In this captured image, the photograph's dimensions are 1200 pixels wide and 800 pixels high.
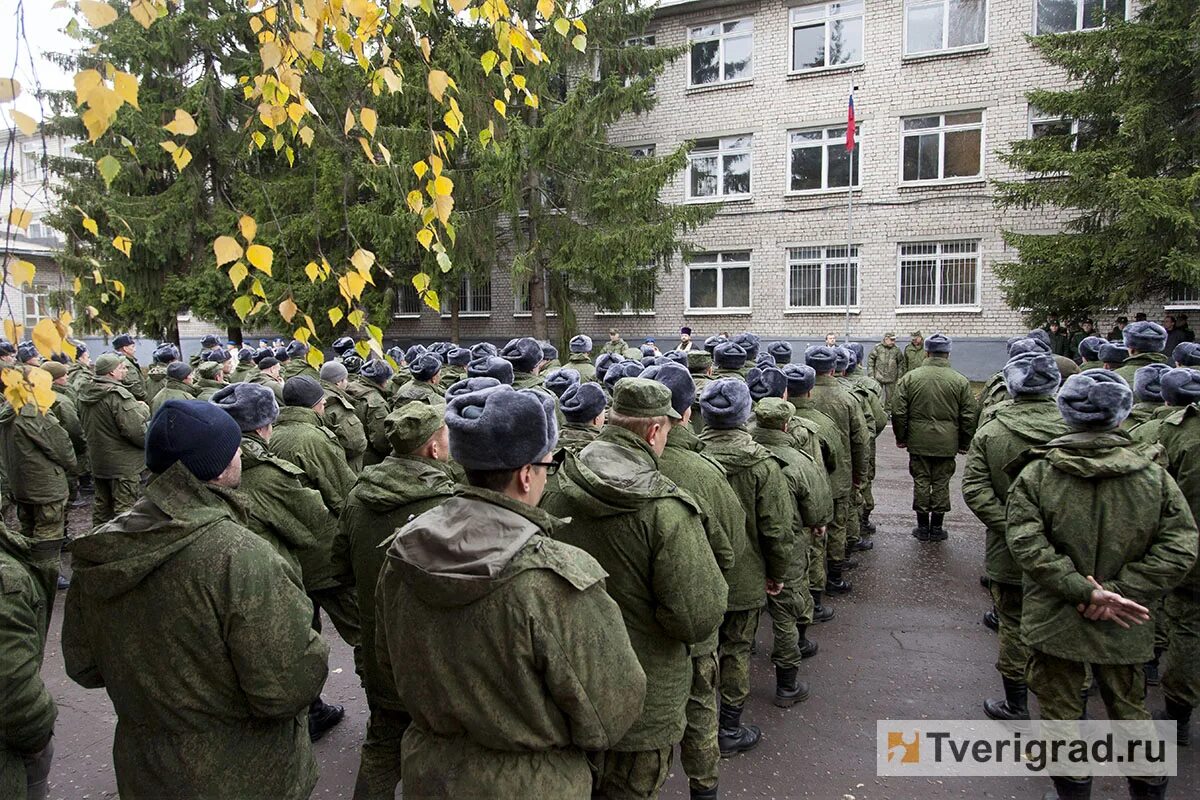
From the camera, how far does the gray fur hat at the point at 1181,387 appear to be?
15.8 ft

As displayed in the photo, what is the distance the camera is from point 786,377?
6.52 meters

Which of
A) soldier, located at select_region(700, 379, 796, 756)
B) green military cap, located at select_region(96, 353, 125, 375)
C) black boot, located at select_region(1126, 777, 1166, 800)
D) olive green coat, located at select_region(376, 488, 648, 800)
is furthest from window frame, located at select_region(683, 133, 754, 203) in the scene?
olive green coat, located at select_region(376, 488, 648, 800)

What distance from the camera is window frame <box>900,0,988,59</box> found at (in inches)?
786

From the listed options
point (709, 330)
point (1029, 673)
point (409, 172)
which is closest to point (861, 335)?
point (709, 330)

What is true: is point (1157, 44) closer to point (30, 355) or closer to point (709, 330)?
point (709, 330)

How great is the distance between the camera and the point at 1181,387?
4844mm

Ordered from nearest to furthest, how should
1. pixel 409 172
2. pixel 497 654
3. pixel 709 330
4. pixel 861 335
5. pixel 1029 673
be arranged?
pixel 497 654 → pixel 1029 673 → pixel 409 172 → pixel 861 335 → pixel 709 330

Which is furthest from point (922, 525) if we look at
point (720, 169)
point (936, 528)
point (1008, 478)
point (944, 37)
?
point (944, 37)

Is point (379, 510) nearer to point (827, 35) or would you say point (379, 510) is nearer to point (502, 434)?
point (502, 434)

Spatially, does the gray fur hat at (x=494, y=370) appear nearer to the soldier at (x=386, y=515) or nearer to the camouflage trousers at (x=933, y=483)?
the soldier at (x=386, y=515)

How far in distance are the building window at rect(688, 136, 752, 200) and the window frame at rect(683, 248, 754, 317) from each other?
1729 millimetres

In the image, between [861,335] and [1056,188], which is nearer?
[1056,188]

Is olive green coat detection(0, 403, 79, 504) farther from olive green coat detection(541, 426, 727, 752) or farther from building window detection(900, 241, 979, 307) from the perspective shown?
building window detection(900, 241, 979, 307)

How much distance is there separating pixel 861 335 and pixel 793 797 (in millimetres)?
19081
